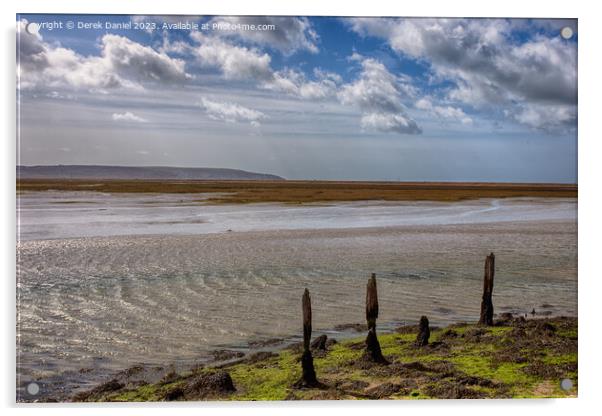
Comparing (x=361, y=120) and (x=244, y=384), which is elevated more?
(x=361, y=120)

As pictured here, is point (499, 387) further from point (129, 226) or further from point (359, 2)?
point (129, 226)

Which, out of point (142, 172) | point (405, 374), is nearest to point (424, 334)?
point (405, 374)

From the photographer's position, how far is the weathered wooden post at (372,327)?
313 inches

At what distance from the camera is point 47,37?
820 centimetres

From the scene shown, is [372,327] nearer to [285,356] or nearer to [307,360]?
[307,360]

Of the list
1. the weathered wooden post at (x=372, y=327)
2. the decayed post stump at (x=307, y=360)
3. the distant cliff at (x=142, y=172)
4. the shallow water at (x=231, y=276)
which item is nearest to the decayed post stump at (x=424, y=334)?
the weathered wooden post at (x=372, y=327)

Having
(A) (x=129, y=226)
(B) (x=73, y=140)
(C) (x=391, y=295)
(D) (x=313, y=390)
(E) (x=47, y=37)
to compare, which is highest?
(E) (x=47, y=37)

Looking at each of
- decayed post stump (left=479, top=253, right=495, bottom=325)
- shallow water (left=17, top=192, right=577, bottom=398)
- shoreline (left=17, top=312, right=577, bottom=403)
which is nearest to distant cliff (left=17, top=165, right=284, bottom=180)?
shallow water (left=17, top=192, right=577, bottom=398)

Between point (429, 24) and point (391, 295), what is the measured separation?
184 inches

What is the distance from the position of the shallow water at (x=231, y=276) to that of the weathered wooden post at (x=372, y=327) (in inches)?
58.3

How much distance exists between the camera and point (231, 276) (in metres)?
11.6

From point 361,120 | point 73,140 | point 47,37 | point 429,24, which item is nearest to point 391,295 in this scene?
point 361,120

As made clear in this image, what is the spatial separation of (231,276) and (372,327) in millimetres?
4216

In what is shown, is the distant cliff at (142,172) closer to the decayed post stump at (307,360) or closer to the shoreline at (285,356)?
the shoreline at (285,356)
